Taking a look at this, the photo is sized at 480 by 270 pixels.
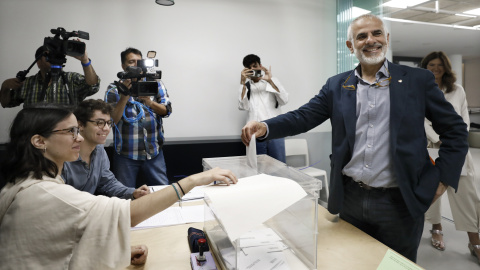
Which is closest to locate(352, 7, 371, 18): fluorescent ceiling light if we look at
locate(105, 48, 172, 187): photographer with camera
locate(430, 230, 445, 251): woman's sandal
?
locate(430, 230, 445, 251): woman's sandal

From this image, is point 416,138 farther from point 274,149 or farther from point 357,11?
point 357,11

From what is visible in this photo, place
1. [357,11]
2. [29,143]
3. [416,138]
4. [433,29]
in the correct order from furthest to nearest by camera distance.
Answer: [433,29]
[357,11]
[416,138]
[29,143]

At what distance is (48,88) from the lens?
2291mm

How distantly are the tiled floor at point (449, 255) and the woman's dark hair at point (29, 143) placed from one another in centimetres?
250

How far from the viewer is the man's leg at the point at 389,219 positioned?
50.9 inches

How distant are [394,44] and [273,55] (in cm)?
529

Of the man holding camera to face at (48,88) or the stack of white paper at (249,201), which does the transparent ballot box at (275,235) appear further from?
the man holding camera to face at (48,88)

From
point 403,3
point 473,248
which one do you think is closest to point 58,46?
point 473,248

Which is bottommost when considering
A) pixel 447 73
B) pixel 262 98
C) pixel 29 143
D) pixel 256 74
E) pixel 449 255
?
pixel 449 255

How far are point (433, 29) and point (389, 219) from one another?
6.48m

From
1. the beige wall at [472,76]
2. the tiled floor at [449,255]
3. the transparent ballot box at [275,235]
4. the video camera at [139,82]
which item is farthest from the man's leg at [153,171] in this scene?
the beige wall at [472,76]

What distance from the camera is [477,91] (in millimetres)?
9273

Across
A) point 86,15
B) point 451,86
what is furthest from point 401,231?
point 86,15

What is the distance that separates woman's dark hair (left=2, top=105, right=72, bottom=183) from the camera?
0.99 metres
